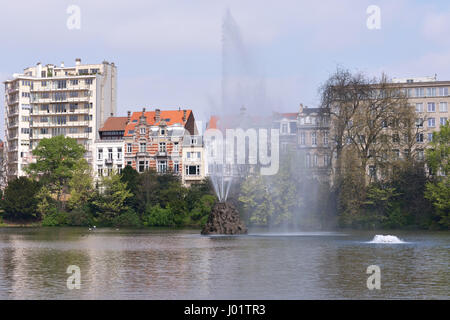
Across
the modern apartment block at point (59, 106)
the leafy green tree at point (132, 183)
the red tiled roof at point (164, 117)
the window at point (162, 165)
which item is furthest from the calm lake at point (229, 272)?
the modern apartment block at point (59, 106)

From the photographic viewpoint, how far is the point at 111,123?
14612 cm

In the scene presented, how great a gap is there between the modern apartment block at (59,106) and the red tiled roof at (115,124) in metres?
5.47

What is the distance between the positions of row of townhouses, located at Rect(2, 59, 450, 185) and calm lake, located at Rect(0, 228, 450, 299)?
5201cm

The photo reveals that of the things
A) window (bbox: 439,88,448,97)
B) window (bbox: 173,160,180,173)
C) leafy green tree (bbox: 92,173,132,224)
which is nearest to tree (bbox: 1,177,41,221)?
leafy green tree (bbox: 92,173,132,224)

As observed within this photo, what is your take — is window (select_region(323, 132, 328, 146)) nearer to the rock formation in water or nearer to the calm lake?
the rock formation in water

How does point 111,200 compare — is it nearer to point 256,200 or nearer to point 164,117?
point 256,200

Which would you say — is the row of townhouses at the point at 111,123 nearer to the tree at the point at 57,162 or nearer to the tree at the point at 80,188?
the tree at the point at 80,188

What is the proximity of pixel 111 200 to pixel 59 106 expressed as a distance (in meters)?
52.5

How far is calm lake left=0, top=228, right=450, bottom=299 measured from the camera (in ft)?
86.3

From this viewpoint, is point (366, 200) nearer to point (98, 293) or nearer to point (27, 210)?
point (27, 210)

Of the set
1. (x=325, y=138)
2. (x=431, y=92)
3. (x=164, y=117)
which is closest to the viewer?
(x=325, y=138)

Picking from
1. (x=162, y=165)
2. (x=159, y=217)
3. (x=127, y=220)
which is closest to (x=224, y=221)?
(x=159, y=217)

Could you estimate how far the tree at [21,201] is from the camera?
11394 cm

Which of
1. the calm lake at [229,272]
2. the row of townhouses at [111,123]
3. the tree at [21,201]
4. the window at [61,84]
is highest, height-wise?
the window at [61,84]
